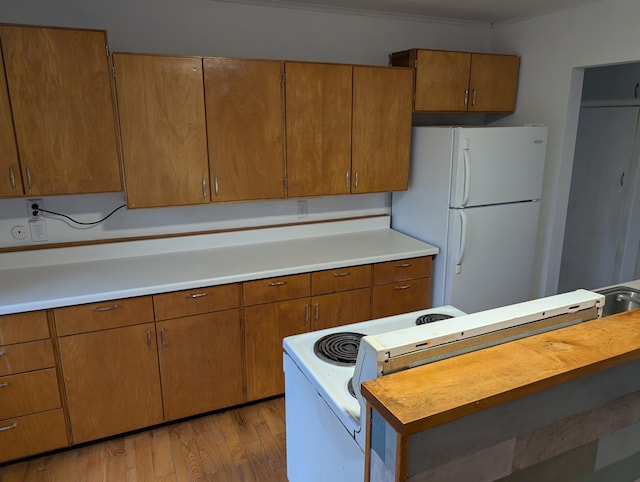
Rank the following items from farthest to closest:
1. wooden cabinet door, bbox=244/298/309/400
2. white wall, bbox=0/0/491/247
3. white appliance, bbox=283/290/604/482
A: wooden cabinet door, bbox=244/298/309/400 → white wall, bbox=0/0/491/247 → white appliance, bbox=283/290/604/482

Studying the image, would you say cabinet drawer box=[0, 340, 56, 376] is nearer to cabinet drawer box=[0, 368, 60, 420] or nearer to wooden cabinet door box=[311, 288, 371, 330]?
cabinet drawer box=[0, 368, 60, 420]

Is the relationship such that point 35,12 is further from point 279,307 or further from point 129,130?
point 279,307

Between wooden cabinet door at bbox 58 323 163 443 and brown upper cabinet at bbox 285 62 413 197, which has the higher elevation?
brown upper cabinet at bbox 285 62 413 197

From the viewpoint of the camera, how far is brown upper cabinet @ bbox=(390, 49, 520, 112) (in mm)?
3012

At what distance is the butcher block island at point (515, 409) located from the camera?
928 mm

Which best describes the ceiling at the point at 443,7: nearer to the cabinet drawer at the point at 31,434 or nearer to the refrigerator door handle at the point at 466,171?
the refrigerator door handle at the point at 466,171

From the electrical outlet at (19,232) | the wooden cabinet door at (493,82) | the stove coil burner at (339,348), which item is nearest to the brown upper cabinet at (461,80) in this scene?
the wooden cabinet door at (493,82)

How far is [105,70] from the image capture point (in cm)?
224

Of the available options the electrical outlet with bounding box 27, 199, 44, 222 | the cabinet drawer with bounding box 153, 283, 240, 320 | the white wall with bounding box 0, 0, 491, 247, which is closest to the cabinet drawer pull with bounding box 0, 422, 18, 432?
the cabinet drawer with bounding box 153, 283, 240, 320

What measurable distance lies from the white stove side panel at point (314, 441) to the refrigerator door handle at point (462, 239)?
167 cm

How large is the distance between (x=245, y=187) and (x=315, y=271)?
65cm

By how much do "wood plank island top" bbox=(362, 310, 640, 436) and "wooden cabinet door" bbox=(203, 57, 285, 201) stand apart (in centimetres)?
186

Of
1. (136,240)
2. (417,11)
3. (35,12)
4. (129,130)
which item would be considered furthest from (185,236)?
(417,11)

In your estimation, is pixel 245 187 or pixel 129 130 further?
pixel 245 187
